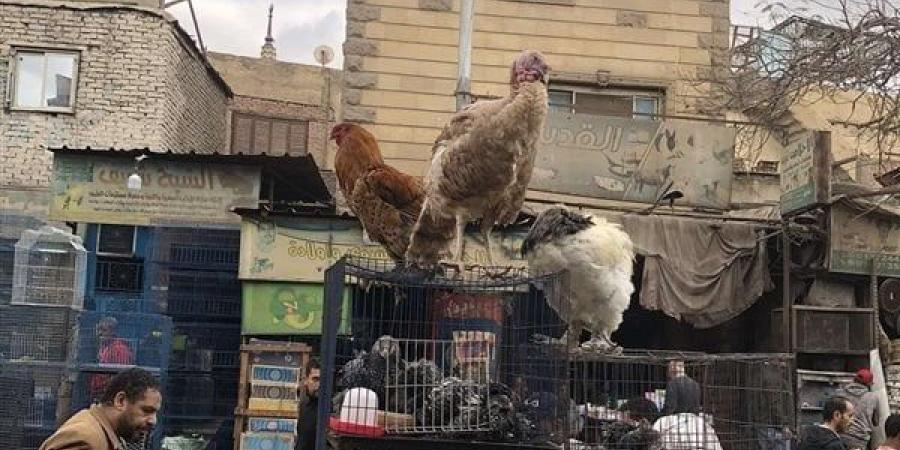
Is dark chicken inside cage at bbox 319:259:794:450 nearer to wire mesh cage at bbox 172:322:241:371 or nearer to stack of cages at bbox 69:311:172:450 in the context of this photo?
stack of cages at bbox 69:311:172:450

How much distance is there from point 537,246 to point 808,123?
12283mm

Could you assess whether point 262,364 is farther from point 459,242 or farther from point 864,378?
point 864,378

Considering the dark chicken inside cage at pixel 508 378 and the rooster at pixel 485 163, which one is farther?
the rooster at pixel 485 163

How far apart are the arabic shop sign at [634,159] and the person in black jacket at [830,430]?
5846mm

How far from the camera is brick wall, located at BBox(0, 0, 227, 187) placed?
50.9ft

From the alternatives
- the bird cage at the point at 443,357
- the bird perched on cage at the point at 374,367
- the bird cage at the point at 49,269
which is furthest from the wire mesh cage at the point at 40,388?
the bird perched on cage at the point at 374,367

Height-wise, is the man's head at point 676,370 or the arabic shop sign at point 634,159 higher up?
the arabic shop sign at point 634,159

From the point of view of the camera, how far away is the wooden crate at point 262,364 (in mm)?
10398

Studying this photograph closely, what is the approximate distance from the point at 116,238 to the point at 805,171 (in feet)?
26.2

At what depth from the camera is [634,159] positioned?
12680 mm

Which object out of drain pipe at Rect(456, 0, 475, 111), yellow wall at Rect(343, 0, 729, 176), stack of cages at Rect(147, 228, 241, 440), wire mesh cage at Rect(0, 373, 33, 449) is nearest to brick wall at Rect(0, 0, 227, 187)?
yellow wall at Rect(343, 0, 729, 176)

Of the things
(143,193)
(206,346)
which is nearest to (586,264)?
(206,346)

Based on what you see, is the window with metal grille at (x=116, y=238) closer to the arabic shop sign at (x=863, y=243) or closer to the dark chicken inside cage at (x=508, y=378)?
the dark chicken inside cage at (x=508, y=378)

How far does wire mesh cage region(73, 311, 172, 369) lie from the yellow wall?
4.55 m
